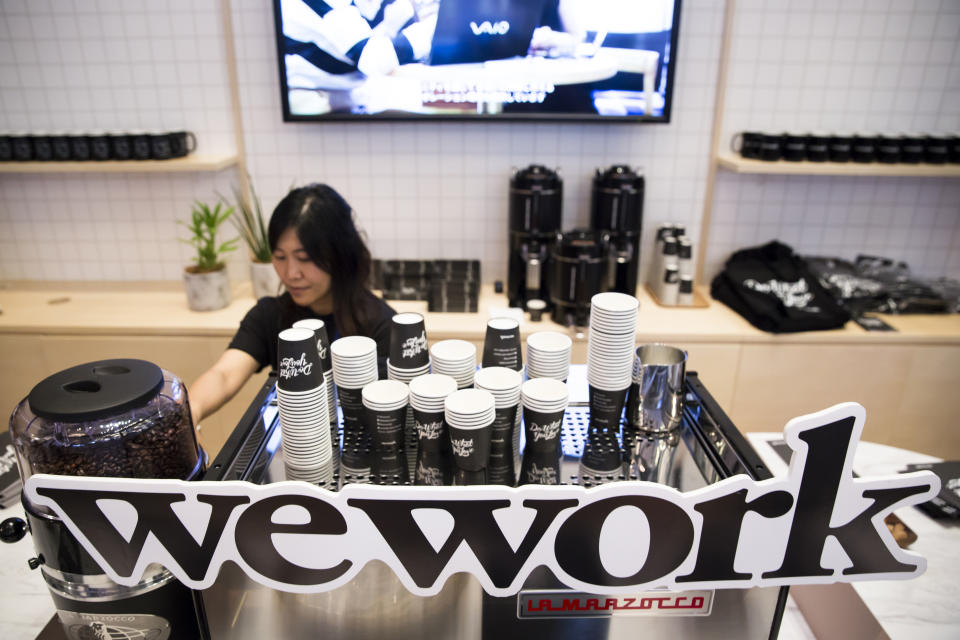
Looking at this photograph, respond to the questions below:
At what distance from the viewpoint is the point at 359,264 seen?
1.96 metres

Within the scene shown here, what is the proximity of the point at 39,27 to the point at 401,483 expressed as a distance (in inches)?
115

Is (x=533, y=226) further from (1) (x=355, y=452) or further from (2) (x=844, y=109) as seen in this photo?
(1) (x=355, y=452)

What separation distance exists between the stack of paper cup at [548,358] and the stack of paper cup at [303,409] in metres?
0.36

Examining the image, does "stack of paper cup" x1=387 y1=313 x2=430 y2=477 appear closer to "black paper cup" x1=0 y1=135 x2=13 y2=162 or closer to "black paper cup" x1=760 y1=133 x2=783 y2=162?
"black paper cup" x1=760 y1=133 x2=783 y2=162

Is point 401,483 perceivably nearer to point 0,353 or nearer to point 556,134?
point 556,134

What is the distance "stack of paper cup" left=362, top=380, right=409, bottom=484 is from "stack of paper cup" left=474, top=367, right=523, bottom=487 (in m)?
0.13

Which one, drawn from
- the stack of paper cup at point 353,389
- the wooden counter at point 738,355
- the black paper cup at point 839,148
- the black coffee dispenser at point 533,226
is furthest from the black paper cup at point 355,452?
the black paper cup at point 839,148

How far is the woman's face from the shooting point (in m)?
1.84

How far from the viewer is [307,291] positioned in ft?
6.26

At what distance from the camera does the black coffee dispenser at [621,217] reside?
2.77m

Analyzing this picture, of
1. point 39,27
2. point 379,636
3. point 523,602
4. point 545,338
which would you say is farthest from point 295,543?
point 39,27

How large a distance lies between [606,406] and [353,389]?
1.44 feet

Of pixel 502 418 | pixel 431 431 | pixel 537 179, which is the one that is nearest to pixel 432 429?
pixel 431 431

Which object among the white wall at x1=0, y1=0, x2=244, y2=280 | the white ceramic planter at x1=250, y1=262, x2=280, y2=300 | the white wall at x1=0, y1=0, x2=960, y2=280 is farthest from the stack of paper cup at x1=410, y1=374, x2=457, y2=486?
the white wall at x1=0, y1=0, x2=244, y2=280
